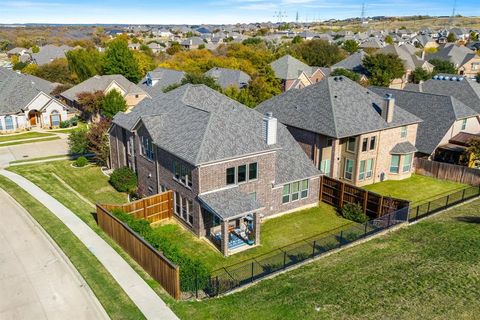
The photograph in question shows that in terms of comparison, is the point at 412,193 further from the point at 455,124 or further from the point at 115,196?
the point at 115,196

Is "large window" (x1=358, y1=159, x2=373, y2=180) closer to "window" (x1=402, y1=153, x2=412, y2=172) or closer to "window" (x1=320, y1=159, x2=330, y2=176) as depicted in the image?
"window" (x1=320, y1=159, x2=330, y2=176)

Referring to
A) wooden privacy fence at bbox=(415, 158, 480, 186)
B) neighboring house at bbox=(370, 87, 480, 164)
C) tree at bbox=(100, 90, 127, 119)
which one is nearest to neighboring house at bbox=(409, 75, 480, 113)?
neighboring house at bbox=(370, 87, 480, 164)

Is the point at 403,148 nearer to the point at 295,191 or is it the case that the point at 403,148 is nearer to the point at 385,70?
the point at 295,191

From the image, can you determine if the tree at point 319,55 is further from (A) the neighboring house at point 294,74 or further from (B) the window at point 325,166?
(B) the window at point 325,166

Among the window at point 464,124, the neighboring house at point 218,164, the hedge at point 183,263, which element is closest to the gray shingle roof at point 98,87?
the neighboring house at point 218,164

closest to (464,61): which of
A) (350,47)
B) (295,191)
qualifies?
(350,47)
